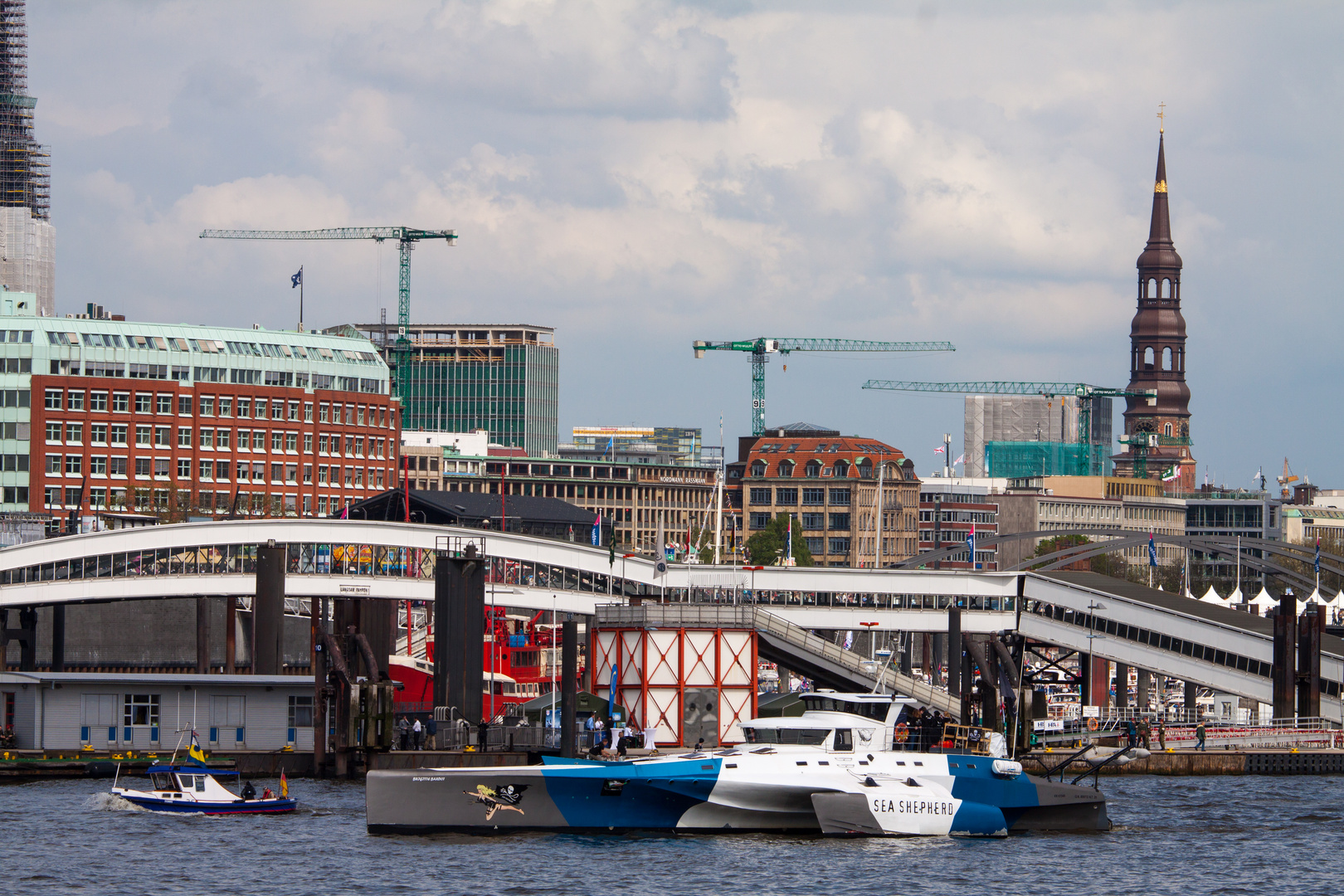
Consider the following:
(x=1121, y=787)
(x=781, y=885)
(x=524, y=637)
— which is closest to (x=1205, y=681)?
(x=1121, y=787)

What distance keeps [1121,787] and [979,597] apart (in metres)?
26.5

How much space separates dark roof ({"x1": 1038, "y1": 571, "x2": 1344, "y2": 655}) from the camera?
124562 millimetres

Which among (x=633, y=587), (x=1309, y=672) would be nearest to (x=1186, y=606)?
(x=1309, y=672)

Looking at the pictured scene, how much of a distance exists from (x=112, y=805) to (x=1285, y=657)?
6208cm

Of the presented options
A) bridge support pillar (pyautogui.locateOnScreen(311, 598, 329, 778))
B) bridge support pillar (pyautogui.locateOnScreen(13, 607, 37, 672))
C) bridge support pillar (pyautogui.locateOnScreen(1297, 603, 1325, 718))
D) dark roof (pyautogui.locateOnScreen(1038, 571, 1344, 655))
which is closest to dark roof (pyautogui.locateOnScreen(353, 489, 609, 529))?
bridge support pillar (pyautogui.locateOnScreen(13, 607, 37, 672))

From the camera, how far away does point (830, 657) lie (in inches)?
4205

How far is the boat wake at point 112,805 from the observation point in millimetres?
80625

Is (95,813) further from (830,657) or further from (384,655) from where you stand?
(830,657)

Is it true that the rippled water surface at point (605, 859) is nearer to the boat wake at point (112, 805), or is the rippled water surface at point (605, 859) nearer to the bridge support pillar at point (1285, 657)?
the boat wake at point (112, 805)

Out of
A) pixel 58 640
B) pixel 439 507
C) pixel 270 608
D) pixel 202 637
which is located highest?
pixel 439 507

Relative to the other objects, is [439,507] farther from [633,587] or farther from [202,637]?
[633,587]

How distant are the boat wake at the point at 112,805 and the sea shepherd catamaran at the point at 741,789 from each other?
12.7 meters

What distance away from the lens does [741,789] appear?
72188 mm

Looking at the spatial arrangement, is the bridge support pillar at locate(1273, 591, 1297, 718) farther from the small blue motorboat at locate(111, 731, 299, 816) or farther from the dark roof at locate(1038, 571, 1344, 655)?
the small blue motorboat at locate(111, 731, 299, 816)
